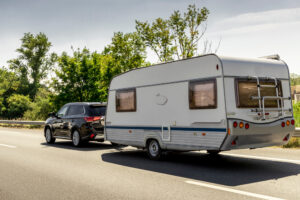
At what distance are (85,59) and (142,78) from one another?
2197 cm

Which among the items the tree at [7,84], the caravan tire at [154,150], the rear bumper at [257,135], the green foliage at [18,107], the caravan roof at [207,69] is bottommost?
the caravan tire at [154,150]

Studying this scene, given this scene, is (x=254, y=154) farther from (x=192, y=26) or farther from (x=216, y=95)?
(x=192, y=26)

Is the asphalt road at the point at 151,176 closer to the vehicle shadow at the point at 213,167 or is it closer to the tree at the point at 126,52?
the vehicle shadow at the point at 213,167

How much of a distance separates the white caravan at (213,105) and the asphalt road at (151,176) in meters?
0.62

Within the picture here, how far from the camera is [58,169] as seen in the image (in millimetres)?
8703

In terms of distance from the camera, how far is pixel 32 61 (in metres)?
68.9

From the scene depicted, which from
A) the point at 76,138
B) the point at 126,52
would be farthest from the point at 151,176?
the point at 126,52

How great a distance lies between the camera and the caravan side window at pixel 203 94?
8.02 metres

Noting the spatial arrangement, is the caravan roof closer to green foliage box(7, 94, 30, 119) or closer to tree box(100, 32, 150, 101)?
tree box(100, 32, 150, 101)

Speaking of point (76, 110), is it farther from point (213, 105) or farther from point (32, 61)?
point (32, 61)

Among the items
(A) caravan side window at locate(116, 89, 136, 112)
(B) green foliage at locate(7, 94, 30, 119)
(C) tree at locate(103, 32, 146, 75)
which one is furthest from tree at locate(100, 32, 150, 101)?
(A) caravan side window at locate(116, 89, 136, 112)

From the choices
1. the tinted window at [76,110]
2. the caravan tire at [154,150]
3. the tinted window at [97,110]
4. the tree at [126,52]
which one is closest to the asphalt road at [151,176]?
the caravan tire at [154,150]

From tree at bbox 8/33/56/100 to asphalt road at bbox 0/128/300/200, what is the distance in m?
60.2

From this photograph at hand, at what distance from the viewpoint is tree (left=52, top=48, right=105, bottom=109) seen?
31062mm
